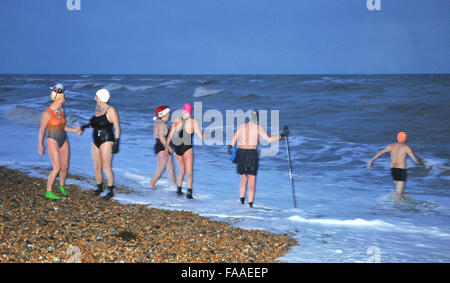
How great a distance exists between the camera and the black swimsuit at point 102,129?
782 centimetres

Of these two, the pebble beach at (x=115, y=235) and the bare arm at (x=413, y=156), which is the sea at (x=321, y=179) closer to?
the pebble beach at (x=115, y=235)

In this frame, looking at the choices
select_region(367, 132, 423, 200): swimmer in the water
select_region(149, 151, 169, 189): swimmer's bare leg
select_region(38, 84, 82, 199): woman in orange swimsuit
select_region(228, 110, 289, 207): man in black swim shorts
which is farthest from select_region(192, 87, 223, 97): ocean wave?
select_region(38, 84, 82, 199): woman in orange swimsuit

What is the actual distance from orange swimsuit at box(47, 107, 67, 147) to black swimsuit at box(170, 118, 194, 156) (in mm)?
2244

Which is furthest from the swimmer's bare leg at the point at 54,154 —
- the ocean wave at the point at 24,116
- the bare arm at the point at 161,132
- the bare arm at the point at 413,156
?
the ocean wave at the point at 24,116

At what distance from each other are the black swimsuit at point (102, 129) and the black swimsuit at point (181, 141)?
1.50m

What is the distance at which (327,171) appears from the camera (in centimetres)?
1391

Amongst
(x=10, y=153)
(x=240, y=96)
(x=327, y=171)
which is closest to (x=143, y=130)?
(x=10, y=153)

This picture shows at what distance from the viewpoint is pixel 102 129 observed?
7.86 metres

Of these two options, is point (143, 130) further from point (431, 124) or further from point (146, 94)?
point (146, 94)

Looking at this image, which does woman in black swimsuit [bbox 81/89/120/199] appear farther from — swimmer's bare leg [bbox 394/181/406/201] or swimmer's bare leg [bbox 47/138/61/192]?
swimmer's bare leg [bbox 394/181/406/201]

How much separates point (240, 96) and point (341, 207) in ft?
112

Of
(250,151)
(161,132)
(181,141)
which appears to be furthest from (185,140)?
(250,151)

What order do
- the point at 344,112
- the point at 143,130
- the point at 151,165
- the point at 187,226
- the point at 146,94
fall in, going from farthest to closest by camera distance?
the point at 146,94, the point at 344,112, the point at 143,130, the point at 151,165, the point at 187,226

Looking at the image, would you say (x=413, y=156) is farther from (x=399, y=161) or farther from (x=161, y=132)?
(x=161, y=132)
